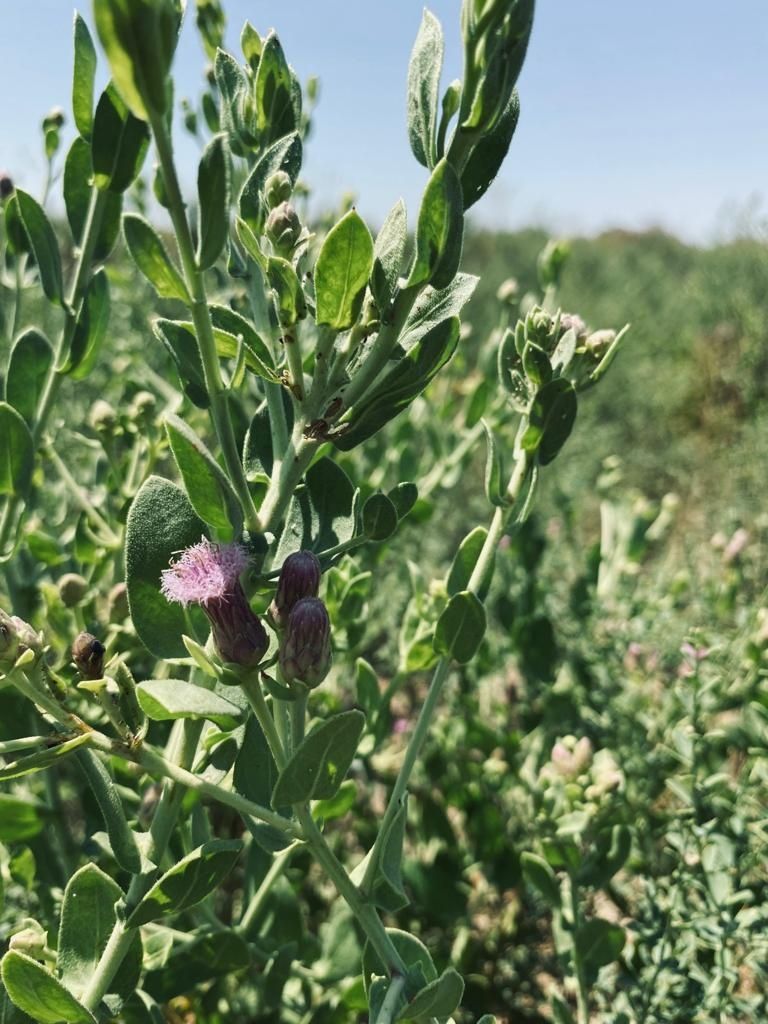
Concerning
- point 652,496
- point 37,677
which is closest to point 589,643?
point 37,677

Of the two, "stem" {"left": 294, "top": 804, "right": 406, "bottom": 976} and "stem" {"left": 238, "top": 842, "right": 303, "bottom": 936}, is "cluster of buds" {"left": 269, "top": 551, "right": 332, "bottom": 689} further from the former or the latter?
"stem" {"left": 238, "top": 842, "right": 303, "bottom": 936}

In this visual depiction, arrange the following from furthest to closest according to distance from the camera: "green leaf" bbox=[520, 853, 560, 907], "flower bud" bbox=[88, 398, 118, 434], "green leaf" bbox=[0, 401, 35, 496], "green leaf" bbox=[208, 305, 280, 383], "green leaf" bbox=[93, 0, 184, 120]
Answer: "flower bud" bbox=[88, 398, 118, 434] < "green leaf" bbox=[520, 853, 560, 907] < "green leaf" bbox=[0, 401, 35, 496] < "green leaf" bbox=[208, 305, 280, 383] < "green leaf" bbox=[93, 0, 184, 120]

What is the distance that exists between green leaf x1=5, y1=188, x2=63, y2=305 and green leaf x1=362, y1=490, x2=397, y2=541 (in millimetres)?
494

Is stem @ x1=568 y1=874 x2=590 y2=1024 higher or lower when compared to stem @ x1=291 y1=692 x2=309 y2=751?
lower

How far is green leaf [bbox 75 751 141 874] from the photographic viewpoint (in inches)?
26.8

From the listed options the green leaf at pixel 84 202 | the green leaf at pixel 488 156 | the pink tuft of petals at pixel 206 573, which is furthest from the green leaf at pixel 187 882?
the green leaf at pixel 84 202

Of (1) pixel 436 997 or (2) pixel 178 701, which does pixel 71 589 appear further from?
(1) pixel 436 997

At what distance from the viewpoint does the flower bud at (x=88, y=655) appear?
2.06 feet

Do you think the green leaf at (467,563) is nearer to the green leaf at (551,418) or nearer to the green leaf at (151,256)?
the green leaf at (551,418)

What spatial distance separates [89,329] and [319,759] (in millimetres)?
636

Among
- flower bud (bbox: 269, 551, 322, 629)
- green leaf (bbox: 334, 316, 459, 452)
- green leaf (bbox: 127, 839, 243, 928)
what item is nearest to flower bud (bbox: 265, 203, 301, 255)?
green leaf (bbox: 334, 316, 459, 452)

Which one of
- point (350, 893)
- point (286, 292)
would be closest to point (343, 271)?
point (286, 292)

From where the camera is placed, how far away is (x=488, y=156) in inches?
24.6

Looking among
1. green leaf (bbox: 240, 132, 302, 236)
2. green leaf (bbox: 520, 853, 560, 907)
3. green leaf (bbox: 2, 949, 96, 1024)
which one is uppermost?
green leaf (bbox: 240, 132, 302, 236)
